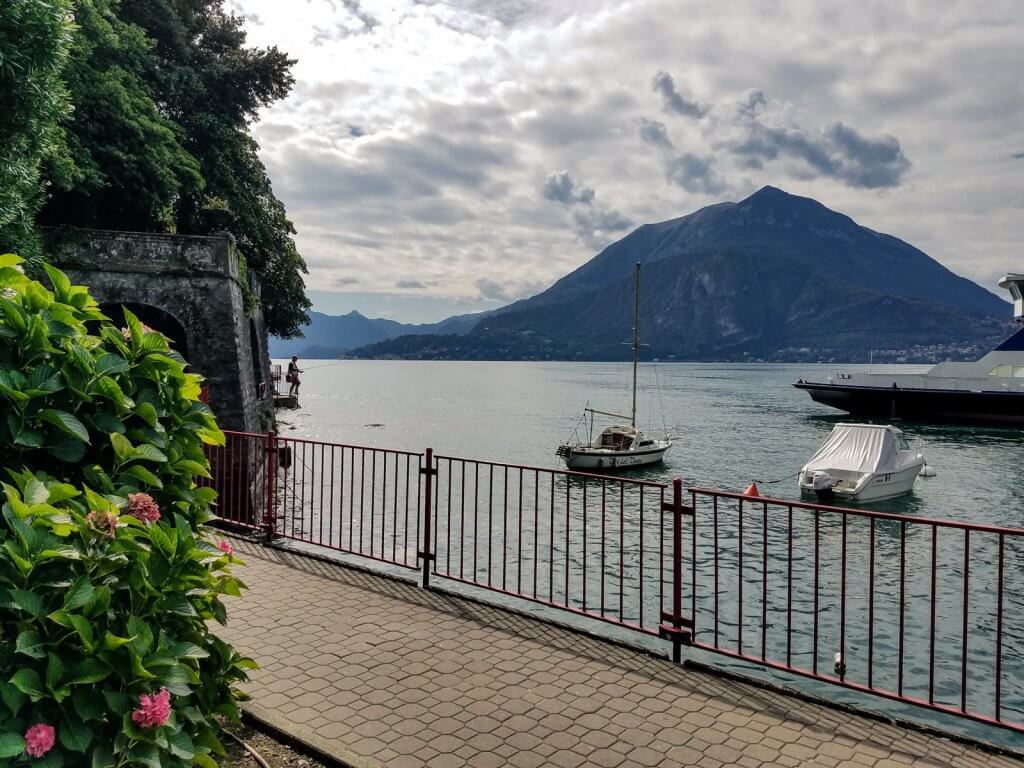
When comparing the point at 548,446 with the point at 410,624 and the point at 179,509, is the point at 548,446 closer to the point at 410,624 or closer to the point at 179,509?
the point at 410,624

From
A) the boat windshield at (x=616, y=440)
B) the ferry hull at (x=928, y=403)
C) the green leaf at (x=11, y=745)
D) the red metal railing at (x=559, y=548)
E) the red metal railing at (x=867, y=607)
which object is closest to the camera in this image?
the green leaf at (x=11, y=745)

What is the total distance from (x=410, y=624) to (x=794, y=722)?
3.17 meters

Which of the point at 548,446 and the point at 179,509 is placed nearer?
the point at 179,509

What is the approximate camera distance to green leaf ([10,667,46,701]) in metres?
2.22

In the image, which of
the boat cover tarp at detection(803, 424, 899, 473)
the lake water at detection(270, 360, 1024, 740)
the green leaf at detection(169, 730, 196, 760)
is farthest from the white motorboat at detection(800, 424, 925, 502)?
the green leaf at detection(169, 730, 196, 760)

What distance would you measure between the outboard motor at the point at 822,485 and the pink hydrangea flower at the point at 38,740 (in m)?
26.1

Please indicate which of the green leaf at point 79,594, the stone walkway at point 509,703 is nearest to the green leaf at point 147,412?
the green leaf at point 79,594

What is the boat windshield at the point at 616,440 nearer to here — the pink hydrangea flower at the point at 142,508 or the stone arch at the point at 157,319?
the stone arch at the point at 157,319

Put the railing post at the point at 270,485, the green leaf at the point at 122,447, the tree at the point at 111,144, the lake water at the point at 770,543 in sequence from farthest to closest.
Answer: the tree at the point at 111,144 → the lake water at the point at 770,543 → the railing post at the point at 270,485 → the green leaf at the point at 122,447

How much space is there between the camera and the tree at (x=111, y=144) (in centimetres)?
1875

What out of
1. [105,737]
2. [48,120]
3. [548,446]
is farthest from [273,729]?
[548,446]

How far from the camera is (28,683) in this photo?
225cm

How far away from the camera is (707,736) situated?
14.3 feet

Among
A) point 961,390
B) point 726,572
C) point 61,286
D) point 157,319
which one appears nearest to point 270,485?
point 61,286
